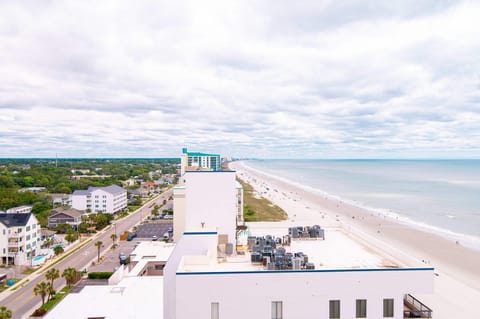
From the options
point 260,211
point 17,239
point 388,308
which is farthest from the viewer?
point 260,211

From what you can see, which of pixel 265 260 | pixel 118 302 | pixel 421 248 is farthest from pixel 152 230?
pixel 265 260

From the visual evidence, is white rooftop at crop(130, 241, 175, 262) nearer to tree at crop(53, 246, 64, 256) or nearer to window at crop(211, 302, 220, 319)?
tree at crop(53, 246, 64, 256)

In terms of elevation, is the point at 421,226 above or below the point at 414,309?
below

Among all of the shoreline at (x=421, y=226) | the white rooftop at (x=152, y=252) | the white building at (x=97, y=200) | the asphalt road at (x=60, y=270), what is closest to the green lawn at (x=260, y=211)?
the shoreline at (x=421, y=226)

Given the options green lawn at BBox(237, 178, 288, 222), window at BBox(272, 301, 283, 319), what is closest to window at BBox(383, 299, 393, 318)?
window at BBox(272, 301, 283, 319)

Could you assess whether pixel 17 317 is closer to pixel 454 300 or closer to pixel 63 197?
pixel 454 300

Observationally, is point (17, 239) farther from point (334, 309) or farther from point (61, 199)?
point (61, 199)
